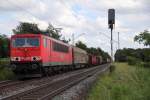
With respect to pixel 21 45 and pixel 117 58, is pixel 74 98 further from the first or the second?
pixel 117 58

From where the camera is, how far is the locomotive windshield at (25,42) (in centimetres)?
3152

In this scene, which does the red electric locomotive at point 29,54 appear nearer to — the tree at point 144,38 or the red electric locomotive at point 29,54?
the red electric locomotive at point 29,54

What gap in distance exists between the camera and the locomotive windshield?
31.5 metres

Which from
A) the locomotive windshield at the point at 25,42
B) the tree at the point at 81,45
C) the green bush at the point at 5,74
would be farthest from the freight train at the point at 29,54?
the tree at the point at 81,45

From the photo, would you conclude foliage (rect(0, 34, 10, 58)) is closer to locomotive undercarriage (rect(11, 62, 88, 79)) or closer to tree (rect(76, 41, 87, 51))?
locomotive undercarriage (rect(11, 62, 88, 79))

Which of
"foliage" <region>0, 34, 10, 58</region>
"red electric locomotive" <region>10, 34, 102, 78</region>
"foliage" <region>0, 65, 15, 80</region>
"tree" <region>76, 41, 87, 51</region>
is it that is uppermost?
"tree" <region>76, 41, 87, 51</region>

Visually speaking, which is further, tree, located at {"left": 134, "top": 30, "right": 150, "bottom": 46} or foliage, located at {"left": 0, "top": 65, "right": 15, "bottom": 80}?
tree, located at {"left": 134, "top": 30, "right": 150, "bottom": 46}

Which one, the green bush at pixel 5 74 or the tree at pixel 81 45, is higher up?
the tree at pixel 81 45

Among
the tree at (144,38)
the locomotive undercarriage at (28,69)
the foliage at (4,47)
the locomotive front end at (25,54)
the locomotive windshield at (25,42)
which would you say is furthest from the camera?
the foliage at (4,47)

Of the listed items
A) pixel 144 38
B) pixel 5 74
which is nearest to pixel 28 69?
pixel 5 74

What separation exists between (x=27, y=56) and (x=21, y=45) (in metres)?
0.97

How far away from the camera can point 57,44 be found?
124 feet

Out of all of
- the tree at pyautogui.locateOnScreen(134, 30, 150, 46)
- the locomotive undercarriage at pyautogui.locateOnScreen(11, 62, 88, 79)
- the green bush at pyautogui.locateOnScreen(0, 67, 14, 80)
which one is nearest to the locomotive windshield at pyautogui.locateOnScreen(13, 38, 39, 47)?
the locomotive undercarriage at pyautogui.locateOnScreen(11, 62, 88, 79)

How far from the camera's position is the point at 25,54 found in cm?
3119
